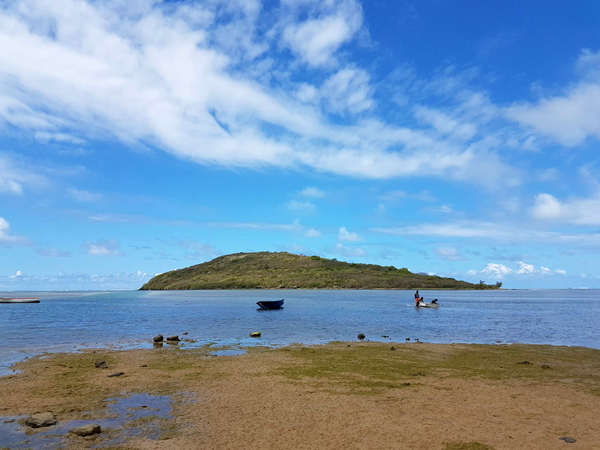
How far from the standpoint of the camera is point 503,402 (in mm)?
15547

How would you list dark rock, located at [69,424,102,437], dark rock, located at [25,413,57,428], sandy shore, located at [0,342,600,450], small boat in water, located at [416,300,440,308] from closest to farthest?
1. sandy shore, located at [0,342,600,450]
2. dark rock, located at [69,424,102,437]
3. dark rock, located at [25,413,57,428]
4. small boat in water, located at [416,300,440,308]

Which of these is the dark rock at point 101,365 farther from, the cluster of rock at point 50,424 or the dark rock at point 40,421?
the dark rock at point 40,421

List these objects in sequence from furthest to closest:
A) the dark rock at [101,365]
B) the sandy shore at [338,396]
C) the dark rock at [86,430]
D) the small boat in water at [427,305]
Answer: the small boat in water at [427,305]
the dark rock at [101,365]
the dark rock at [86,430]
the sandy shore at [338,396]

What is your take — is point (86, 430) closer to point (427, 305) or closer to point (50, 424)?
point (50, 424)

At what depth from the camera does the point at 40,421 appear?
13.2 metres

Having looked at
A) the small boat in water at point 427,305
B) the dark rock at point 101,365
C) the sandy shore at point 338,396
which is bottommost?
the sandy shore at point 338,396

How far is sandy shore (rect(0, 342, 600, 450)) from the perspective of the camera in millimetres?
12109

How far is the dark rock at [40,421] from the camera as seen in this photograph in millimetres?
13078

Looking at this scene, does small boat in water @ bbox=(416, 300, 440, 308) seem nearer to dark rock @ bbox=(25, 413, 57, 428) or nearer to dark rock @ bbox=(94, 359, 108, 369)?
dark rock @ bbox=(94, 359, 108, 369)

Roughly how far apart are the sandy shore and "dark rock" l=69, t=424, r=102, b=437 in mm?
251

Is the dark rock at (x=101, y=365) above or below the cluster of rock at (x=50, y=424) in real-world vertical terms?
above

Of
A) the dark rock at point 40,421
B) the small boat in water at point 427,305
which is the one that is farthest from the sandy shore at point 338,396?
the small boat in water at point 427,305

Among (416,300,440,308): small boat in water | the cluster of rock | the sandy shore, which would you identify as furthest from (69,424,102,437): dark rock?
(416,300,440,308): small boat in water

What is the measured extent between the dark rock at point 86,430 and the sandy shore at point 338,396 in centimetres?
25
